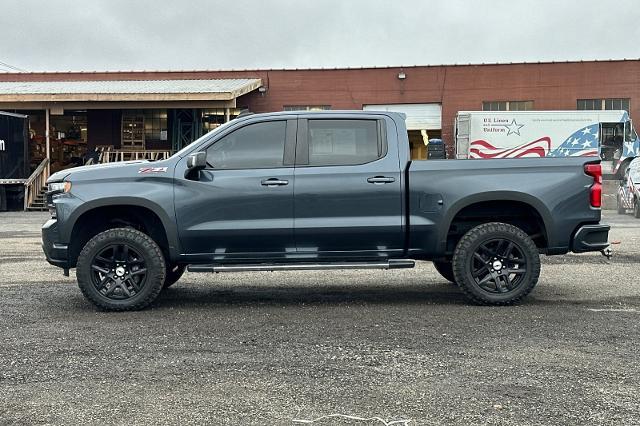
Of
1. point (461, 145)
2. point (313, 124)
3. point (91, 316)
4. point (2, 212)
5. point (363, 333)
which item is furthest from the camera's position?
point (461, 145)

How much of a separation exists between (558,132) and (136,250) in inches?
930

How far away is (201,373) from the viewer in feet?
14.0

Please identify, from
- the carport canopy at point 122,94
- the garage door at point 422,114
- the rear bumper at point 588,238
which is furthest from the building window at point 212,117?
the rear bumper at point 588,238

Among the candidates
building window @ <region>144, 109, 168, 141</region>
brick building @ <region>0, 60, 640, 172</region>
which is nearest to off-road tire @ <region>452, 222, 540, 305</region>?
brick building @ <region>0, 60, 640, 172</region>

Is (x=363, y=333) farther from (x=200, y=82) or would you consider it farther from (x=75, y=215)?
(x=200, y=82)

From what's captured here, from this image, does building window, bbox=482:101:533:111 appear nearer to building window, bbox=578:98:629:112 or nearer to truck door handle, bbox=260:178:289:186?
building window, bbox=578:98:629:112

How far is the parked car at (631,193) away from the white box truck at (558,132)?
507 centimetres

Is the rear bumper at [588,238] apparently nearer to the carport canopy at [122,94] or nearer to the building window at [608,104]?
the carport canopy at [122,94]

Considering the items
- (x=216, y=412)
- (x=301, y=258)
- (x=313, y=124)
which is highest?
(x=313, y=124)

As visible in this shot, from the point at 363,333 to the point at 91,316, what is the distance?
269 centimetres

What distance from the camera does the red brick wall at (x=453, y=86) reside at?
29922 millimetres

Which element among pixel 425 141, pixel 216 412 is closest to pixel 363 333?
pixel 216 412

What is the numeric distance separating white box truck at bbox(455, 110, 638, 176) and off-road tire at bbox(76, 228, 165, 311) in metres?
22.2

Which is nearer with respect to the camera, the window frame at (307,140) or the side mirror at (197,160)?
the side mirror at (197,160)
